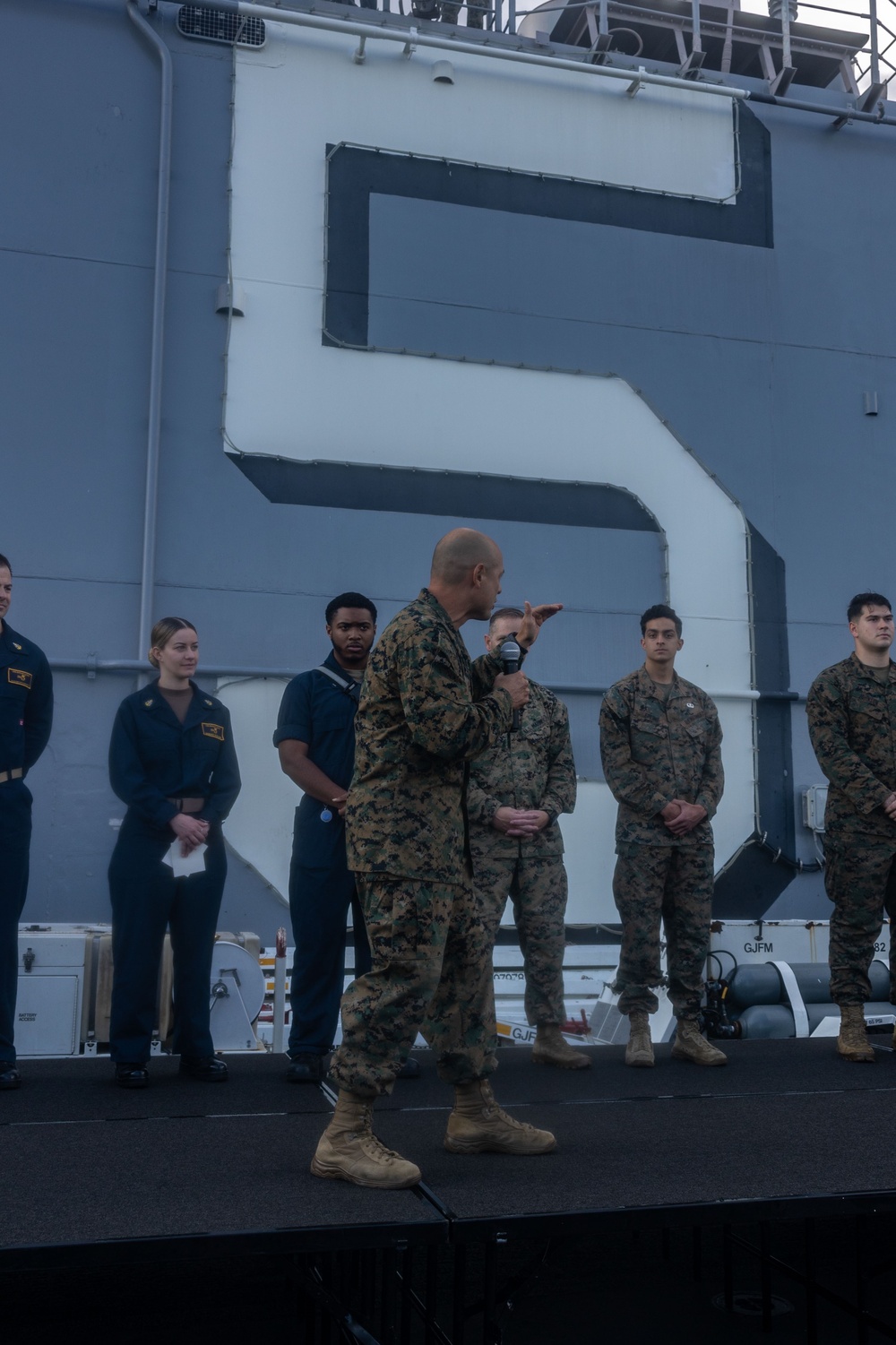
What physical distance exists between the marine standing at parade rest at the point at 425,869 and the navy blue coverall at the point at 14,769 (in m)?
1.52

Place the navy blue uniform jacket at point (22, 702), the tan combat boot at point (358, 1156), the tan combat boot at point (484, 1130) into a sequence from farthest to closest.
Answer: the navy blue uniform jacket at point (22, 702), the tan combat boot at point (484, 1130), the tan combat boot at point (358, 1156)

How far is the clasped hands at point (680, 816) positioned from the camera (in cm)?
407

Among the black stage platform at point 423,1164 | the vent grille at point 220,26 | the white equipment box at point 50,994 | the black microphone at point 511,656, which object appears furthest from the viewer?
the vent grille at point 220,26

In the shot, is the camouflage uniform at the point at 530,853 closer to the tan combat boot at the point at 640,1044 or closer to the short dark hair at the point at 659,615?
the tan combat boot at the point at 640,1044

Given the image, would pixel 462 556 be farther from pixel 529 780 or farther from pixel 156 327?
pixel 156 327

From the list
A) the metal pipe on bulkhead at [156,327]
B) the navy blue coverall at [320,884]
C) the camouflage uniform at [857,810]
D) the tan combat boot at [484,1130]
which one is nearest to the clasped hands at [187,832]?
the navy blue coverall at [320,884]

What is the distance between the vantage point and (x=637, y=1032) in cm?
412

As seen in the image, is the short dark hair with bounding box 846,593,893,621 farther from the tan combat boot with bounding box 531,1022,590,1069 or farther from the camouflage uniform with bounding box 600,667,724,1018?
the tan combat boot with bounding box 531,1022,590,1069

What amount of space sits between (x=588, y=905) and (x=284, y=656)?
2.50m

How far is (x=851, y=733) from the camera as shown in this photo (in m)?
4.24

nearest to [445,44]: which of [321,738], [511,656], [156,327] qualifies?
[156,327]

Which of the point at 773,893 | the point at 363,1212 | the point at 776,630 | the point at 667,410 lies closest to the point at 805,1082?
the point at 363,1212

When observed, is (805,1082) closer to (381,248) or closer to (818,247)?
(381,248)

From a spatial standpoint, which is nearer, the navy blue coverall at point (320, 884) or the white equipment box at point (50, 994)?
the navy blue coverall at point (320, 884)
